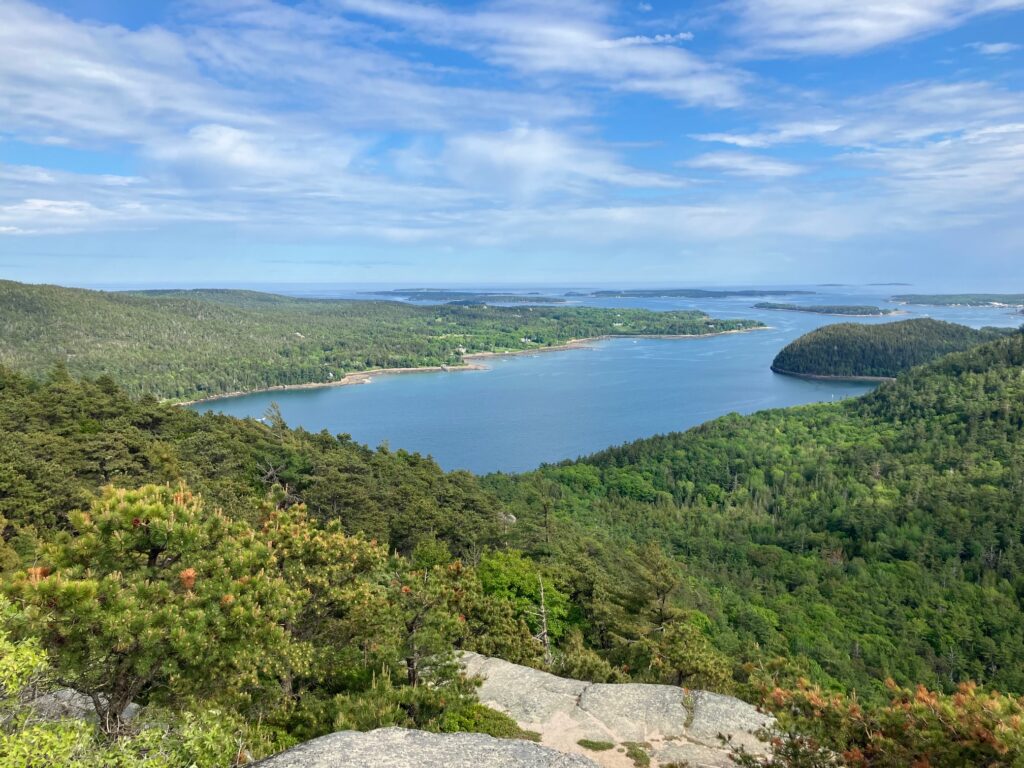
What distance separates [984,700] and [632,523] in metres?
52.8

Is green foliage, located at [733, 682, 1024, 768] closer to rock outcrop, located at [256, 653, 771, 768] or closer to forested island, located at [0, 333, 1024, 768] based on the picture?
forested island, located at [0, 333, 1024, 768]

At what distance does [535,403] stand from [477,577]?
9166 centimetres

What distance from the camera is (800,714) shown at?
37.8 feet

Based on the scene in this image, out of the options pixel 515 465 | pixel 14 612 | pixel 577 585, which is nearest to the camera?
pixel 14 612

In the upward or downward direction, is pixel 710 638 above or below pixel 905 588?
above

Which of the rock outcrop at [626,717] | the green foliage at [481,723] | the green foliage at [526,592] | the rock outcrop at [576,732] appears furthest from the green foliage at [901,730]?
the green foliage at [526,592]

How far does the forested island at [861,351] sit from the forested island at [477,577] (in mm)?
66270

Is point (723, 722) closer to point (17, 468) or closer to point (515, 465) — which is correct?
point (17, 468)

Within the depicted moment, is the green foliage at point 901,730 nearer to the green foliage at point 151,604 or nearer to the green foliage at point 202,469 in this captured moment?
the green foliage at point 151,604

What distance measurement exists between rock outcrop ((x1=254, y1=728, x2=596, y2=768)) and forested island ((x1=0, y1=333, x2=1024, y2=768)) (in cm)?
115

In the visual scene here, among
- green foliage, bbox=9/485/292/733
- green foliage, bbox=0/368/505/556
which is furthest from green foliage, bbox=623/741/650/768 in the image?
green foliage, bbox=0/368/505/556

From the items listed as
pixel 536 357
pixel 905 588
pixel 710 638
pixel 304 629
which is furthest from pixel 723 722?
pixel 536 357

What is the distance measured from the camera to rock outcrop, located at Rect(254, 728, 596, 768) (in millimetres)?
8930

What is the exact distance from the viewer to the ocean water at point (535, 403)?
88812 mm
